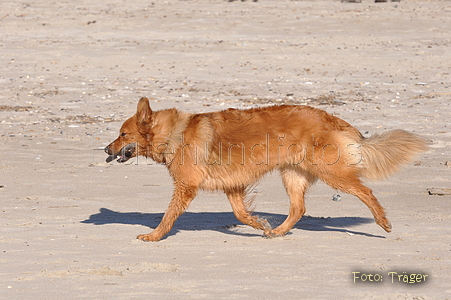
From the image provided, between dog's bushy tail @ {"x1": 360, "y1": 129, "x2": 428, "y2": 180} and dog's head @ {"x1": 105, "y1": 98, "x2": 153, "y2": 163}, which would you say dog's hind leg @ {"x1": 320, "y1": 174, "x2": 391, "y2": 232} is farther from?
dog's head @ {"x1": 105, "y1": 98, "x2": 153, "y2": 163}

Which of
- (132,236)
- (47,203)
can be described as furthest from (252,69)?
(132,236)

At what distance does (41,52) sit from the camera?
18.2 metres

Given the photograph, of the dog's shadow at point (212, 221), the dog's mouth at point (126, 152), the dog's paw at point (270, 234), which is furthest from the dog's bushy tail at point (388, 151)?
the dog's mouth at point (126, 152)

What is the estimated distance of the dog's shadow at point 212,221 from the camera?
707 centimetres

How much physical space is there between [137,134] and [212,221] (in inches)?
54.8

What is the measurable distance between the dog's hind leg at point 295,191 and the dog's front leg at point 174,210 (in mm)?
985

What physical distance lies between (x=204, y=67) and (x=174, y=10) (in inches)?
252

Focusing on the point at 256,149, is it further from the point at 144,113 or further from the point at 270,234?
the point at 144,113

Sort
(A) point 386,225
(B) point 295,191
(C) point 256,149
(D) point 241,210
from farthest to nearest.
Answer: (B) point 295,191 < (D) point 241,210 < (C) point 256,149 < (A) point 386,225

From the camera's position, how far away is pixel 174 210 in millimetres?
6477

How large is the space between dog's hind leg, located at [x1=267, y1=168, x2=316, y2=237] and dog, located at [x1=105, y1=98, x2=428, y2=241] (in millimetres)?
26

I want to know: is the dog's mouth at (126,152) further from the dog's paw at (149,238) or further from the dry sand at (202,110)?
the dog's paw at (149,238)

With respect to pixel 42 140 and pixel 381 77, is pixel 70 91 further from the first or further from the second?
pixel 381 77

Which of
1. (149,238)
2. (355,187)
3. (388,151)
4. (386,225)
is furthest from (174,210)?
(388,151)
